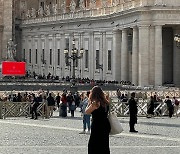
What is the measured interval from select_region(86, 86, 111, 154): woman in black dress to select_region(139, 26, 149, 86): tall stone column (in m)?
49.3

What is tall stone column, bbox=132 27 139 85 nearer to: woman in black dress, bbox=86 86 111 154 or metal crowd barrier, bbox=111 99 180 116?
metal crowd barrier, bbox=111 99 180 116

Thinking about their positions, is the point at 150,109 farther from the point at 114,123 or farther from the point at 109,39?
the point at 109,39

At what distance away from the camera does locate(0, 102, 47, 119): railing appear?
3391cm

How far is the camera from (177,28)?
217 feet

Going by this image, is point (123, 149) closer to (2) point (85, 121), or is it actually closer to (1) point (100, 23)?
(2) point (85, 121)

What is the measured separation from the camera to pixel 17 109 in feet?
113

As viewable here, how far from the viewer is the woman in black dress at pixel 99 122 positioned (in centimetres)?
1410

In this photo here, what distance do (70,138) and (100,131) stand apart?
9.22 meters

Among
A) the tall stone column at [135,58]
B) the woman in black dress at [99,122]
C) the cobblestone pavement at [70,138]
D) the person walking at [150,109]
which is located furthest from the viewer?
the tall stone column at [135,58]

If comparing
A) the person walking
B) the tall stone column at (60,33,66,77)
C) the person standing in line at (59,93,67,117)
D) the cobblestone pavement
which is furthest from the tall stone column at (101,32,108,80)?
the cobblestone pavement

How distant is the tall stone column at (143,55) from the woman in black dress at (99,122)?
49325 mm

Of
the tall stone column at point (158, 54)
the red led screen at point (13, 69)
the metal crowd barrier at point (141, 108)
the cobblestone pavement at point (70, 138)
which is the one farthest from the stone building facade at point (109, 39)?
the cobblestone pavement at point (70, 138)

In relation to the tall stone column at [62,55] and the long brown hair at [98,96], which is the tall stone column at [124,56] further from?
the long brown hair at [98,96]

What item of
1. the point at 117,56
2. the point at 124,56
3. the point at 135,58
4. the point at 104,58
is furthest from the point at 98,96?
the point at 104,58
